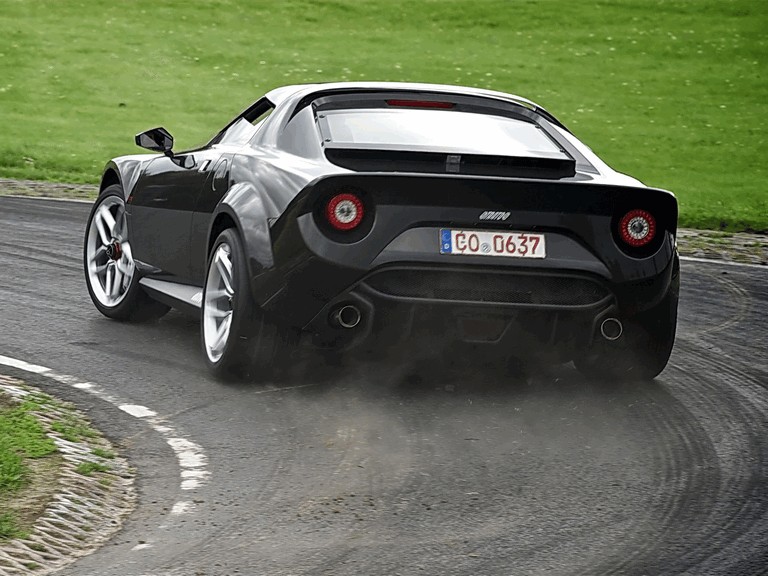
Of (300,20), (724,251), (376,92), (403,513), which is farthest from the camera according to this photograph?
(300,20)

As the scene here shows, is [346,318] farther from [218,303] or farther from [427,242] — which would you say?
[218,303]

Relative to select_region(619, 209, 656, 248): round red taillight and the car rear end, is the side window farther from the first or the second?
select_region(619, 209, 656, 248): round red taillight

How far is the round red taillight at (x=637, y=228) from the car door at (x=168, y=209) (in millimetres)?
2213

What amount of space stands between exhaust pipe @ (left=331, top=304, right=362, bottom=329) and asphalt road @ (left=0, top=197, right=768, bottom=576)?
362 millimetres

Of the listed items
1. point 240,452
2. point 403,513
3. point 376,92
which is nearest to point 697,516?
point 403,513

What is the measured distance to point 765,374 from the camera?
748 centimetres

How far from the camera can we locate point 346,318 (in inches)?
253

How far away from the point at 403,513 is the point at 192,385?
2215 mm

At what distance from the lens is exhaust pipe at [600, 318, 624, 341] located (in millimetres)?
6621

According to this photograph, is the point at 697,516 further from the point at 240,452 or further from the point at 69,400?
the point at 69,400

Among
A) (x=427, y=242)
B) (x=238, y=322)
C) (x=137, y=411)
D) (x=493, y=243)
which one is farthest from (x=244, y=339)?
(x=493, y=243)

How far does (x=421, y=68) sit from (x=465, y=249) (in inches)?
1236

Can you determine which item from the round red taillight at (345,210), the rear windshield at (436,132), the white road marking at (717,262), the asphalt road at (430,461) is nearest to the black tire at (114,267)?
the asphalt road at (430,461)

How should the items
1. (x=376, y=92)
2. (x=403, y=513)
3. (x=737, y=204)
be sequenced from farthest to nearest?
1. (x=737, y=204)
2. (x=376, y=92)
3. (x=403, y=513)
